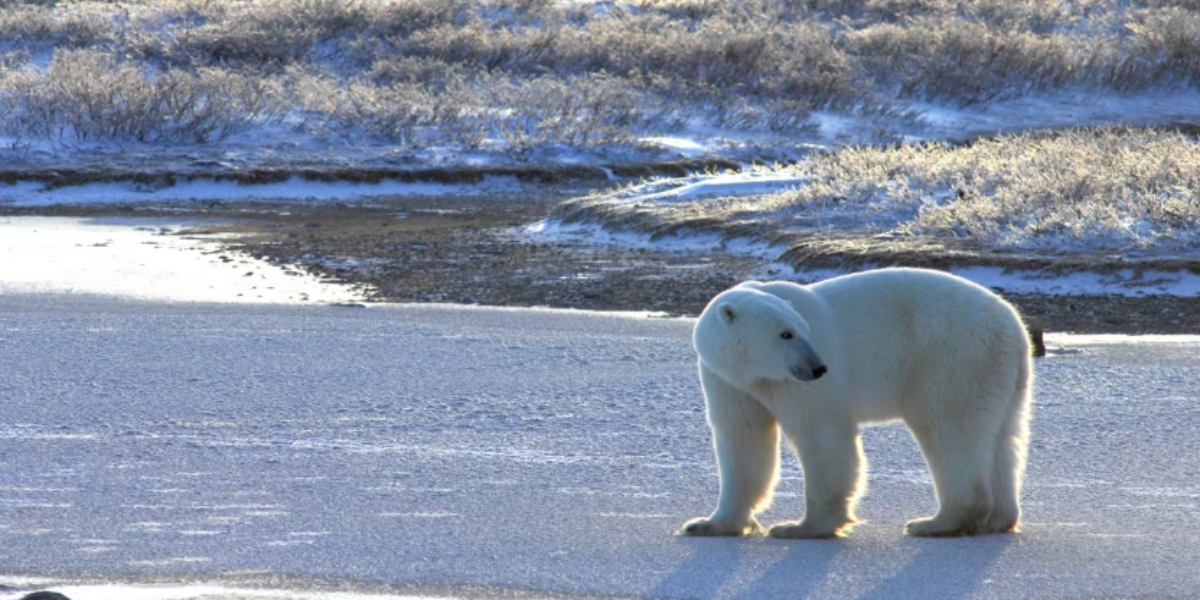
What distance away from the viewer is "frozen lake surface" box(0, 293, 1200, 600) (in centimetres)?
449

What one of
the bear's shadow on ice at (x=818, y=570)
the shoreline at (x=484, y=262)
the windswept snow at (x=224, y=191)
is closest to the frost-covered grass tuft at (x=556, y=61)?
the windswept snow at (x=224, y=191)

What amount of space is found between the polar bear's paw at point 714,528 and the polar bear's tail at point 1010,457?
759 mm

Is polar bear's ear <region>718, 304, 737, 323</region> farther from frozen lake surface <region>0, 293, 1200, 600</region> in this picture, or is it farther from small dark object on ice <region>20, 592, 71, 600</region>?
small dark object on ice <region>20, 592, 71, 600</region>

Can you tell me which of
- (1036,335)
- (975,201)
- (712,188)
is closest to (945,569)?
(1036,335)

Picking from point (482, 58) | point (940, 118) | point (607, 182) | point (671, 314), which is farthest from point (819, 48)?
point (671, 314)

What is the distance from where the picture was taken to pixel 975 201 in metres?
14.5

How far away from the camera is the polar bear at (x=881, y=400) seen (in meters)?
4.70

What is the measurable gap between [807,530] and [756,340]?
72 cm

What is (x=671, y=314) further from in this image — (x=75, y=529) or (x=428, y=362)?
(x=75, y=529)

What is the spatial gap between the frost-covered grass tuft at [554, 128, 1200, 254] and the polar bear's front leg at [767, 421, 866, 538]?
28.2 feet

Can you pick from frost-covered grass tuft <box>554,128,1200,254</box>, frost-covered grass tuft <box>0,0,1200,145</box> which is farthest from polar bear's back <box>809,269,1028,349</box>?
frost-covered grass tuft <box>0,0,1200,145</box>

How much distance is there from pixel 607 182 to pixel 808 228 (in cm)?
805

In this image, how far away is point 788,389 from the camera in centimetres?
465

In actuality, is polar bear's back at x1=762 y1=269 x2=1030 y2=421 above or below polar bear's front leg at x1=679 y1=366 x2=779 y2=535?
above
